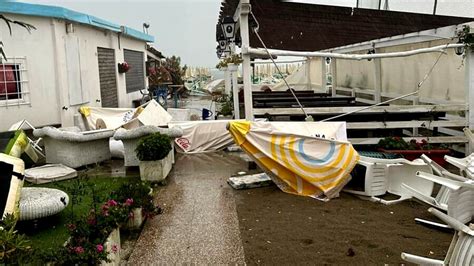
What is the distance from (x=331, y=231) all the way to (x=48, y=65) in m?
6.75

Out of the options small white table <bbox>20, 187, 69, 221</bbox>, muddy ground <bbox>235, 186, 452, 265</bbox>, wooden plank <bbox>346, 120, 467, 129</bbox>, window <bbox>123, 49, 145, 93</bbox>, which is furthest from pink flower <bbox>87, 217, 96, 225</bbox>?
window <bbox>123, 49, 145, 93</bbox>

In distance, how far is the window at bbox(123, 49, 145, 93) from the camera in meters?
14.2

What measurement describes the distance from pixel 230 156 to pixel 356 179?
3022 millimetres

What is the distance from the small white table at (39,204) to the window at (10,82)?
4168mm

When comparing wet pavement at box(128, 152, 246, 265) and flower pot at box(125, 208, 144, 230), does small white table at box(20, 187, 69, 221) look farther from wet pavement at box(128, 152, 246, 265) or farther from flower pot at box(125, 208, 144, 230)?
wet pavement at box(128, 152, 246, 265)

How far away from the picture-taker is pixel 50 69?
880 centimetres

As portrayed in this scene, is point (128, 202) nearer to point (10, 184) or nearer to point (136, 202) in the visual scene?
point (136, 202)

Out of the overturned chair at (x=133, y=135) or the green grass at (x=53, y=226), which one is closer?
the green grass at (x=53, y=226)

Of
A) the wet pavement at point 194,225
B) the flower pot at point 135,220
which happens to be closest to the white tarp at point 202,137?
the wet pavement at point 194,225

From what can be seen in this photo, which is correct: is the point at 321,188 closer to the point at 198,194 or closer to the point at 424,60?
the point at 198,194

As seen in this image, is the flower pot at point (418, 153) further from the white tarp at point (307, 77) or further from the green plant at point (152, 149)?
the white tarp at point (307, 77)

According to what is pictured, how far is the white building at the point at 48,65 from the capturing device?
814 cm

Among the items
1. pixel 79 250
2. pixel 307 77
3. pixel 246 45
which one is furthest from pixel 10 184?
pixel 307 77

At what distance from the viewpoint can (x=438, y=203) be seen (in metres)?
4.95
